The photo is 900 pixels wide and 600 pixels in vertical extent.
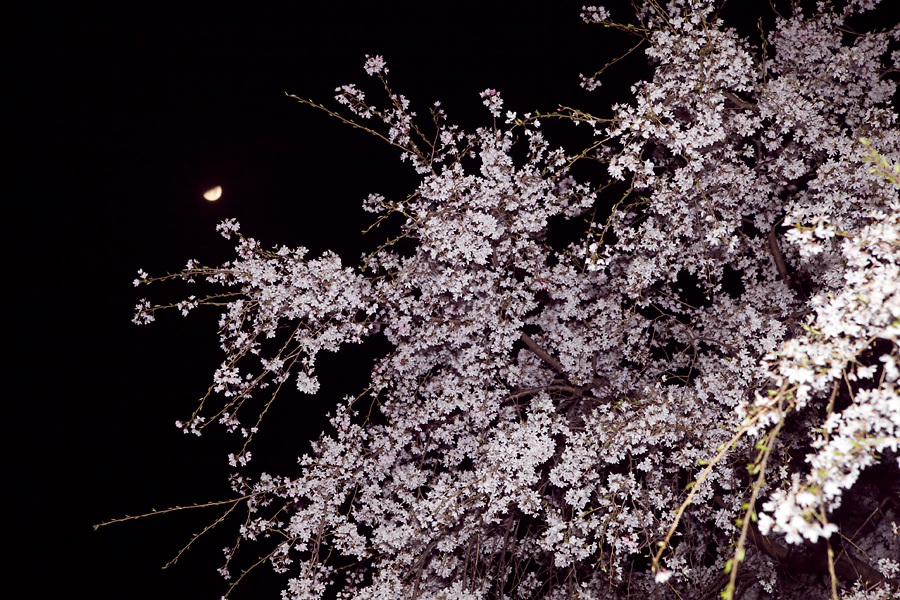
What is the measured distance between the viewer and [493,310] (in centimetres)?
377

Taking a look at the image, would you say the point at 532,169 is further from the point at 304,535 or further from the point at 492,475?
the point at 304,535

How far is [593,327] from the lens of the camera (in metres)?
4.39

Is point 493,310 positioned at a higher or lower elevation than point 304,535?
higher

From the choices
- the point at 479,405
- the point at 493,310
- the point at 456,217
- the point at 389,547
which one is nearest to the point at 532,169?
the point at 456,217

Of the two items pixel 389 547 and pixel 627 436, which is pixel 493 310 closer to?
pixel 627 436

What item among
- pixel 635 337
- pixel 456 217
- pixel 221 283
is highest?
pixel 221 283

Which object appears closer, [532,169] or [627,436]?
[627,436]

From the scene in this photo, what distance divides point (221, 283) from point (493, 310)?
4.98 ft

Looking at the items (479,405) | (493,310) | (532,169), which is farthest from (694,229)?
(479,405)

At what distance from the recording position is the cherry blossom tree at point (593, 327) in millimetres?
3377

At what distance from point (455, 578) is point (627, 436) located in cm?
152

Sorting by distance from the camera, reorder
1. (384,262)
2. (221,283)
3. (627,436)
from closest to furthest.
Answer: (627,436)
(221,283)
(384,262)

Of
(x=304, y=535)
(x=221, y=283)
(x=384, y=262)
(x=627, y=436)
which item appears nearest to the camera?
(x=627, y=436)

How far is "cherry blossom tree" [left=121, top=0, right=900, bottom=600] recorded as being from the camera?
11.1 ft
